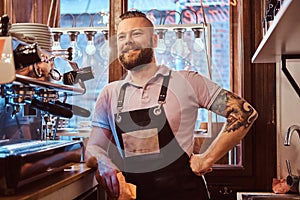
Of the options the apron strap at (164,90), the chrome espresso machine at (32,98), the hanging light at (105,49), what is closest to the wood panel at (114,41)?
the hanging light at (105,49)

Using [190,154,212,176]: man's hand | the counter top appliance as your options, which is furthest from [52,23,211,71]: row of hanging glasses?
the counter top appliance

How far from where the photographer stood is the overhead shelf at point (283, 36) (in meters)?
1.06

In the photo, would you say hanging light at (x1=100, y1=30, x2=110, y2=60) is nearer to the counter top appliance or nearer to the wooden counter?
the wooden counter

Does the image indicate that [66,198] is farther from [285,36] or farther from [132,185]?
[285,36]

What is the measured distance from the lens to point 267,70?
2.23m

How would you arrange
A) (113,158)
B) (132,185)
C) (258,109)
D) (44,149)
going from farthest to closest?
(258,109) < (113,158) < (132,185) < (44,149)

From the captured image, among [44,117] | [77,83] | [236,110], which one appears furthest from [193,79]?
[44,117]

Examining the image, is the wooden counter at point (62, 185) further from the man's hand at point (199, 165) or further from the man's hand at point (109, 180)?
the man's hand at point (199, 165)

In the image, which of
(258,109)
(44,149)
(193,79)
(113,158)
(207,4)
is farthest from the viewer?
(207,4)

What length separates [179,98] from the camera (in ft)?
5.83

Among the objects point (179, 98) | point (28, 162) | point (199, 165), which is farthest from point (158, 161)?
point (28, 162)

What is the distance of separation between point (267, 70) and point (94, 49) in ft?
2.97

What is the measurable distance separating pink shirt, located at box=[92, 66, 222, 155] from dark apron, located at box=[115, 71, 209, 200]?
1.0 inches

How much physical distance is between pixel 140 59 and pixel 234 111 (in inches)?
17.5
